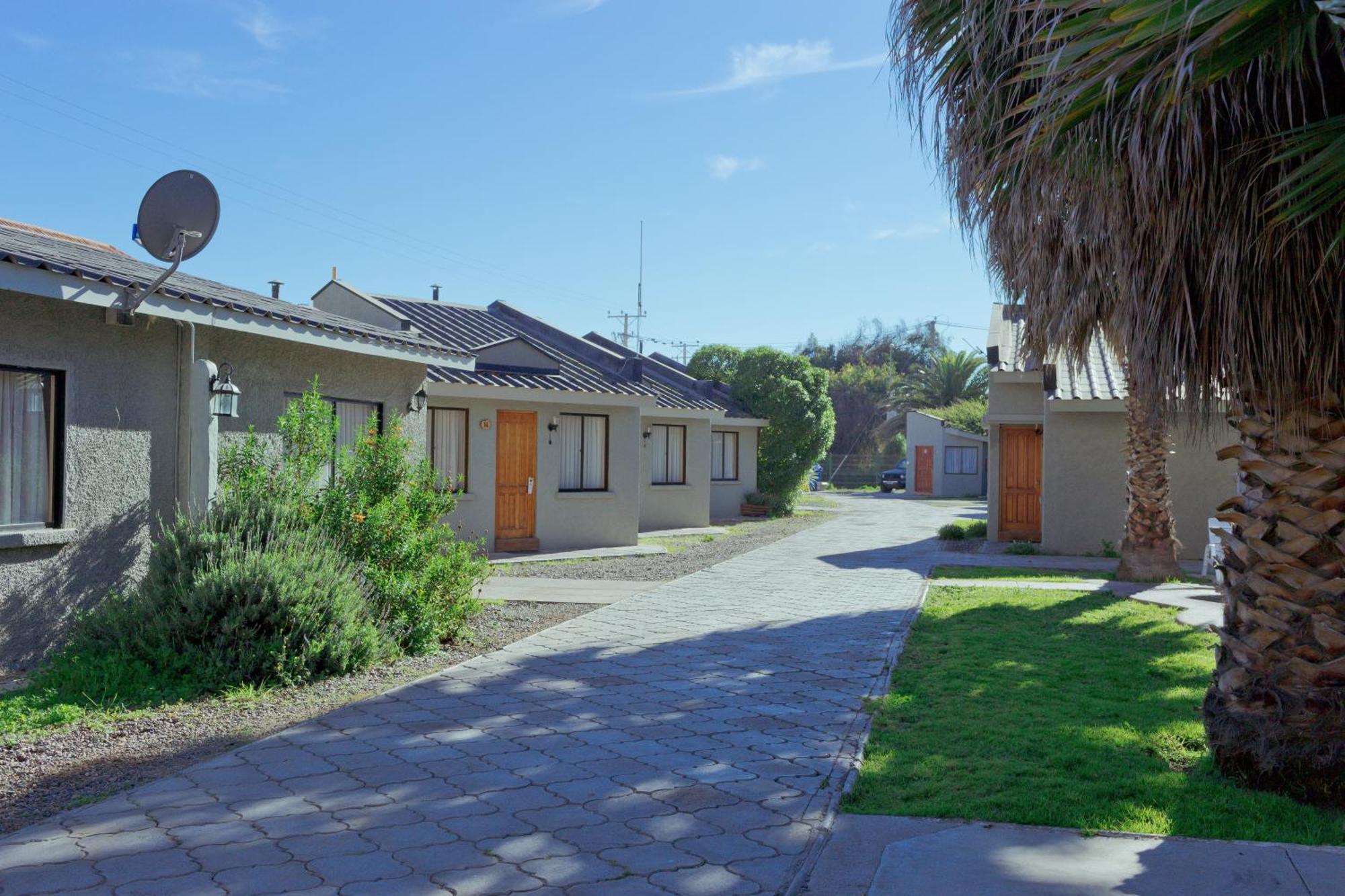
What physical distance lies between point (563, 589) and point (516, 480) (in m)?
5.44

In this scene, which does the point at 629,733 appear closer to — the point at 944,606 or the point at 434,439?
the point at 944,606

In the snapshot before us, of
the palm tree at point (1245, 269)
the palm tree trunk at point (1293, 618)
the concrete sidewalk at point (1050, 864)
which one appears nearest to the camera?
the concrete sidewalk at point (1050, 864)

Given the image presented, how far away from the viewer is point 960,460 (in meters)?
45.1

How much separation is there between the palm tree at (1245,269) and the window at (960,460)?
40128 millimetres

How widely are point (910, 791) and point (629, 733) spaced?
5.89 feet

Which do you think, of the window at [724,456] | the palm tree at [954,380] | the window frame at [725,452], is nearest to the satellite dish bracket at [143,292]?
the window frame at [725,452]

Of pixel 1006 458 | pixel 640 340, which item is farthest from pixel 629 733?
pixel 640 340

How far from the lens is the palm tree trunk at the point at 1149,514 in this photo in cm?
1380

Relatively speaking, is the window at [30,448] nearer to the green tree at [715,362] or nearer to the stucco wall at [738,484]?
the stucco wall at [738,484]

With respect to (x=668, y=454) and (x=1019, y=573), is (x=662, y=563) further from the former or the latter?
(x=668, y=454)

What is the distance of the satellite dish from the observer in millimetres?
8539

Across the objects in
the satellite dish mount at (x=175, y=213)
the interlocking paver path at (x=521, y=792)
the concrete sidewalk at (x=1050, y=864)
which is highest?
the satellite dish mount at (x=175, y=213)

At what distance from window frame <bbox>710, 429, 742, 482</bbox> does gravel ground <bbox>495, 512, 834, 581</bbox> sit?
5095mm

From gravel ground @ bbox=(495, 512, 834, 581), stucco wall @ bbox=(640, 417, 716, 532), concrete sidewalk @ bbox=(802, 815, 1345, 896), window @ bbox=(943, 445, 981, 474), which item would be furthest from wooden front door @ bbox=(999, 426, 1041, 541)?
window @ bbox=(943, 445, 981, 474)
